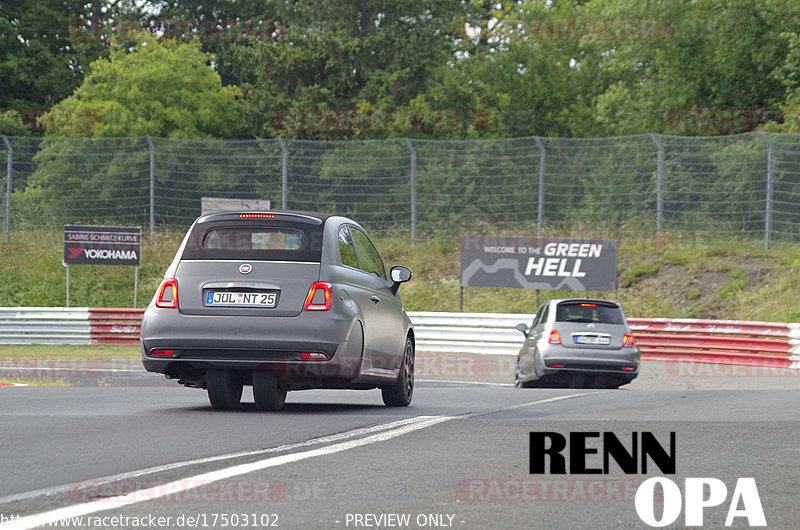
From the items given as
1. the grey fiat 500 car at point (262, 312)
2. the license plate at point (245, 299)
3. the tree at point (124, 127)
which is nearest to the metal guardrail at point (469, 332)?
the tree at point (124, 127)

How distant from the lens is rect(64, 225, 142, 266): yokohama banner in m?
32.9

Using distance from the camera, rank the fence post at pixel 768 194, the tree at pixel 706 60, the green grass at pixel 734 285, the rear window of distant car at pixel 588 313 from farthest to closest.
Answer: the tree at pixel 706 60
the green grass at pixel 734 285
the fence post at pixel 768 194
the rear window of distant car at pixel 588 313

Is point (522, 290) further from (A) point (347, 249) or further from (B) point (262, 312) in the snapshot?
(B) point (262, 312)

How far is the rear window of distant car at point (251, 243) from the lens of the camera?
10.0 meters

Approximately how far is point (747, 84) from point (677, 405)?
104ft

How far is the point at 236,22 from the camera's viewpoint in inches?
2254

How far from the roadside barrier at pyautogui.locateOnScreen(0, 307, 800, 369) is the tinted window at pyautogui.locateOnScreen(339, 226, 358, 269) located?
49.5ft

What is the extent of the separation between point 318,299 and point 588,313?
9.01 meters

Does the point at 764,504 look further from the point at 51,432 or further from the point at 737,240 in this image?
the point at 737,240

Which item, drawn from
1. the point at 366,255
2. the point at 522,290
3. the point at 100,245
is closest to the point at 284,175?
the point at 100,245

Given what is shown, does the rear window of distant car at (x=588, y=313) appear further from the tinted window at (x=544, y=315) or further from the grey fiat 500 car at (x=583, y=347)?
the tinted window at (x=544, y=315)

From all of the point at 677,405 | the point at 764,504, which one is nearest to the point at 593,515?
the point at 764,504

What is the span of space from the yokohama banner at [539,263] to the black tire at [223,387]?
20.1 meters

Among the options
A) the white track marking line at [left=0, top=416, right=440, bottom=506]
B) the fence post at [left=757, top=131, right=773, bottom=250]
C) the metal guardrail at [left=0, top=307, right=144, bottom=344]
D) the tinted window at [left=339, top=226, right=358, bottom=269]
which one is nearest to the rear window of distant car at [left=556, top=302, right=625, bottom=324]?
the tinted window at [left=339, top=226, right=358, bottom=269]
